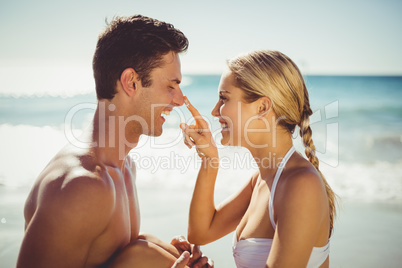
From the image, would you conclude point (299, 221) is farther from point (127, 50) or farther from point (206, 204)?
point (127, 50)

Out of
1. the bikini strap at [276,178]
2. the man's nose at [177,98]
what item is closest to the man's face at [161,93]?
the man's nose at [177,98]

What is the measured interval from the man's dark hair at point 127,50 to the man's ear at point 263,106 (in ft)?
3.20

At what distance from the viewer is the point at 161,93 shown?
306 cm

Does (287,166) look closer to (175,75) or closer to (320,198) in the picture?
(320,198)

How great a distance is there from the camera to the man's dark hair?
2885 mm

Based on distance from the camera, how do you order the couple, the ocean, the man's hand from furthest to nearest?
the ocean
the man's hand
the couple

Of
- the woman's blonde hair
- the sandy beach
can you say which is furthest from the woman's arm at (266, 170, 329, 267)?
the sandy beach

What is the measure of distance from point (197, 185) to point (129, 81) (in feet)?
3.72

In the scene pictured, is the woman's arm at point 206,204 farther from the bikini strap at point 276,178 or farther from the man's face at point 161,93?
the bikini strap at point 276,178

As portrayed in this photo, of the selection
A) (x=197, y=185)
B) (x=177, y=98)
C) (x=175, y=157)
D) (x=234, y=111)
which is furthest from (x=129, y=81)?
(x=175, y=157)

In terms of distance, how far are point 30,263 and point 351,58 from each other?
29734 mm

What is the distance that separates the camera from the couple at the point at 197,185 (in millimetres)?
2133

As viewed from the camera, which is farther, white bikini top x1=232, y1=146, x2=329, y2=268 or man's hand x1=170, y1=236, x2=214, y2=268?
man's hand x1=170, y1=236, x2=214, y2=268

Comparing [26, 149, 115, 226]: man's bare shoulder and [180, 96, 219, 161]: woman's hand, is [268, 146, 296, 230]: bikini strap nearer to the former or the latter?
[180, 96, 219, 161]: woman's hand
